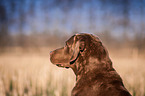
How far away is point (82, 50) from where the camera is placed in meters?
1.89

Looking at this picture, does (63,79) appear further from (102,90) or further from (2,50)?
(2,50)

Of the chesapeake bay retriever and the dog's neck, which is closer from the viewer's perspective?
the chesapeake bay retriever

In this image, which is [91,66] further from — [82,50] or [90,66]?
[82,50]

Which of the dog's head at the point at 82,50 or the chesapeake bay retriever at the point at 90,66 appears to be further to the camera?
the dog's head at the point at 82,50

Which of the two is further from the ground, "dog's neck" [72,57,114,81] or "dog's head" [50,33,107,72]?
"dog's head" [50,33,107,72]

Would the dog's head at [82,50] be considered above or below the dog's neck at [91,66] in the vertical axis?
above

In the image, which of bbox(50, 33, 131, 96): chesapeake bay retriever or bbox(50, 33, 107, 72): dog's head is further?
bbox(50, 33, 107, 72): dog's head

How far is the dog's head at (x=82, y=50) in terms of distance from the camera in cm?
183

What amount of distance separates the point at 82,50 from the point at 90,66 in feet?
0.74

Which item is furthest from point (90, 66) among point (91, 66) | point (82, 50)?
point (82, 50)

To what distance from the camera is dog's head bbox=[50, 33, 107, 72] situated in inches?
72.1

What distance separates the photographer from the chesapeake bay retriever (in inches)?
62.4

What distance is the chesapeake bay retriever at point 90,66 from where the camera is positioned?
1585 millimetres

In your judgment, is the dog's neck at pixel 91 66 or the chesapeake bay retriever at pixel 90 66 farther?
the dog's neck at pixel 91 66
